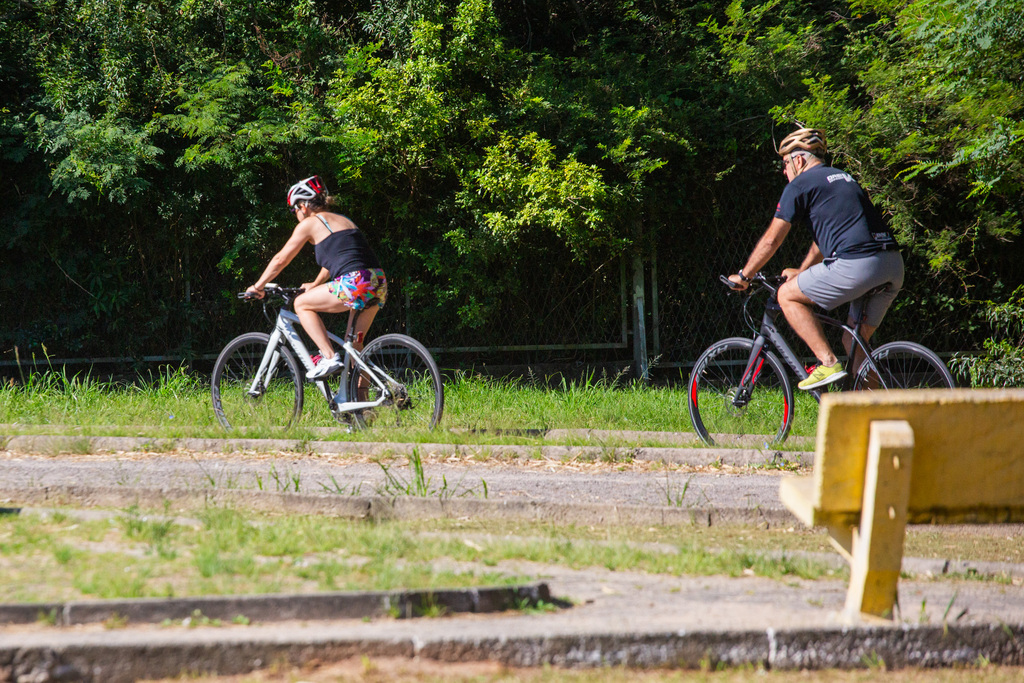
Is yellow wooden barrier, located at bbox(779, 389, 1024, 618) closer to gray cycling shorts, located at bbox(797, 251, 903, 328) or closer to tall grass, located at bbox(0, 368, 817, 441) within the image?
gray cycling shorts, located at bbox(797, 251, 903, 328)

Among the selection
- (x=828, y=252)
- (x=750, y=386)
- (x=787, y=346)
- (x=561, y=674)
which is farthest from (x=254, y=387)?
(x=561, y=674)

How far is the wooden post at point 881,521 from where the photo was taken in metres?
2.59

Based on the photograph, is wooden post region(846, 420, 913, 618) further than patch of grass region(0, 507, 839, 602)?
No

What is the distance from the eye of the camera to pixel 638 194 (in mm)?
9273

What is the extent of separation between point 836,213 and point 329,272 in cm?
366

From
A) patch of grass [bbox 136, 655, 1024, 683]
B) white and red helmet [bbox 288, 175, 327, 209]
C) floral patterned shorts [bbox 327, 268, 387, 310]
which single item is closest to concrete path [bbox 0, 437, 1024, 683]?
patch of grass [bbox 136, 655, 1024, 683]

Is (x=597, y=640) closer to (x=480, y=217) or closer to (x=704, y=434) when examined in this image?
(x=704, y=434)

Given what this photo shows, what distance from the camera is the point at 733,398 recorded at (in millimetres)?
6508

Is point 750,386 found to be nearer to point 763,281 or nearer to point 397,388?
point 763,281

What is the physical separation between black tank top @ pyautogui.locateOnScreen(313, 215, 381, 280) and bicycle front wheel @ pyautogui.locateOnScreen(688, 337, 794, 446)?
2597 millimetres

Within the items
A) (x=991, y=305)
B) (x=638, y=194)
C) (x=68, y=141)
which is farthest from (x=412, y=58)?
(x=991, y=305)

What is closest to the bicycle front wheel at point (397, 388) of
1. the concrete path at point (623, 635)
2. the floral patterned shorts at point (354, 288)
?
the floral patterned shorts at point (354, 288)

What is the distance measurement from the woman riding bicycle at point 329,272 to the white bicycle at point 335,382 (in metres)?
0.09

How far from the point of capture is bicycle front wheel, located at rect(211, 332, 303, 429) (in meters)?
7.10
